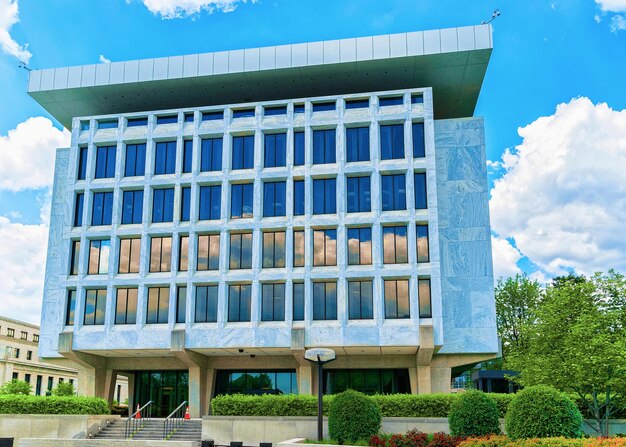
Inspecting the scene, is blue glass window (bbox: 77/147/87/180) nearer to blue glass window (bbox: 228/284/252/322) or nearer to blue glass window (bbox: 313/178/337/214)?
blue glass window (bbox: 228/284/252/322)

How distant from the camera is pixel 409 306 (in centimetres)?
3456

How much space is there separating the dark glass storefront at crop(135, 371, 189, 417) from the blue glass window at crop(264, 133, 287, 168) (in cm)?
1418

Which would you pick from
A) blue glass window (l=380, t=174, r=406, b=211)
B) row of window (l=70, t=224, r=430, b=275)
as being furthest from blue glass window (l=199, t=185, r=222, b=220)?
blue glass window (l=380, t=174, r=406, b=211)

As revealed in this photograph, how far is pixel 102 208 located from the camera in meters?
39.3

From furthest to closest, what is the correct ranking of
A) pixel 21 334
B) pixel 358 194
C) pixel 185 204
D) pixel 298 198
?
1. pixel 21 334
2. pixel 185 204
3. pixel 298 198
4. pixel 358 194

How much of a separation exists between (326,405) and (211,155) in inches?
687

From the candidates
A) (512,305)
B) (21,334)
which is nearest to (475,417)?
(512,305)

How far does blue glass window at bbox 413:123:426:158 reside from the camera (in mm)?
36719

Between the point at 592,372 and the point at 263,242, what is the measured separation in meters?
18.2

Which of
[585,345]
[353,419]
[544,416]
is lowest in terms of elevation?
[353,419]

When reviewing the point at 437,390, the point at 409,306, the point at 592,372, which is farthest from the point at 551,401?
the point at 437,390

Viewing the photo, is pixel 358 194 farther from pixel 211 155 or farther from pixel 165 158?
pixel 165 158

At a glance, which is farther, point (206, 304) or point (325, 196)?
point (325, 196)

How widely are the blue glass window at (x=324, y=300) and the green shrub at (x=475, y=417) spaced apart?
1477 centimetres
